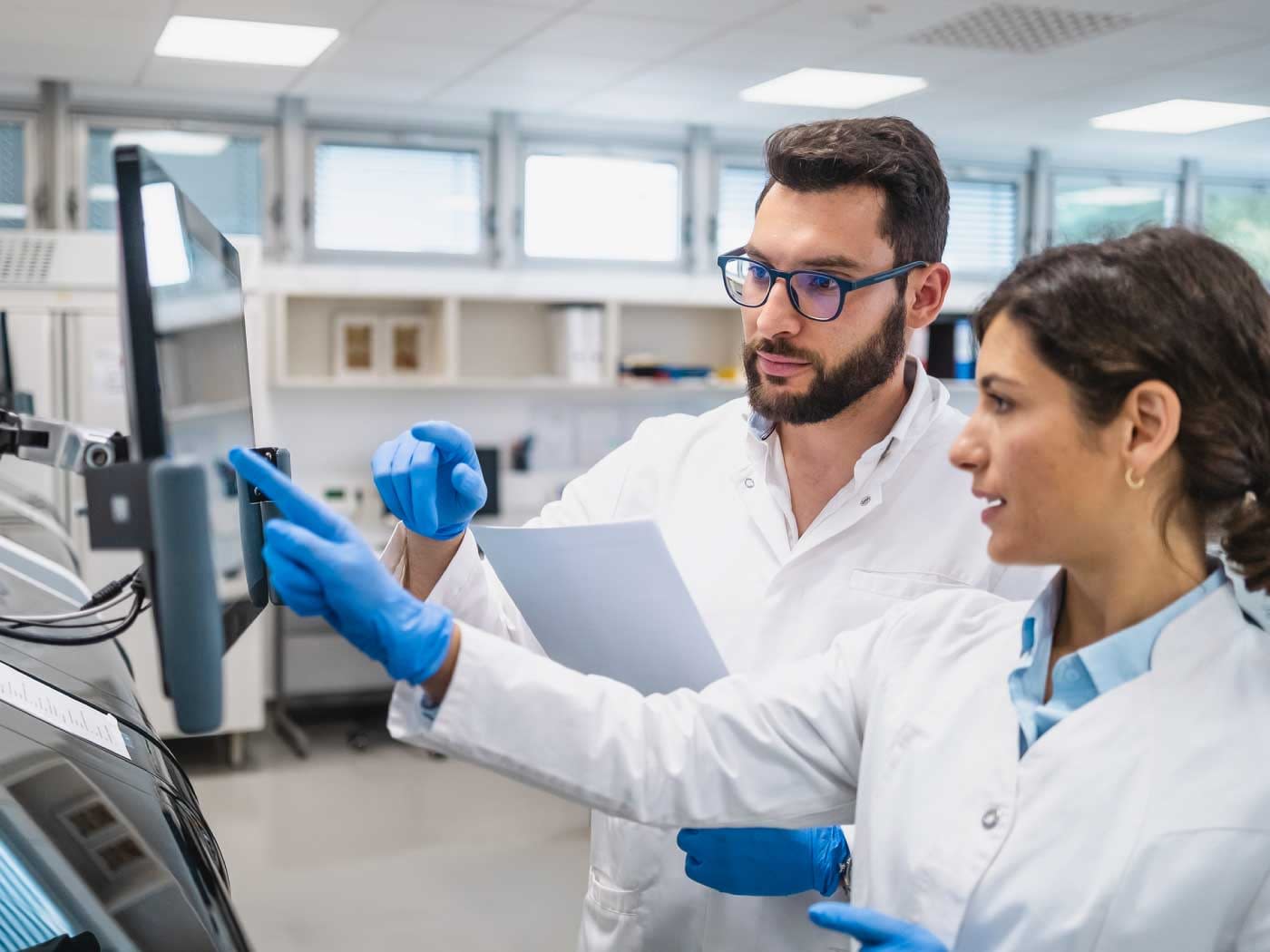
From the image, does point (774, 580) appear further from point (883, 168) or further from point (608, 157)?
point (608, 157)

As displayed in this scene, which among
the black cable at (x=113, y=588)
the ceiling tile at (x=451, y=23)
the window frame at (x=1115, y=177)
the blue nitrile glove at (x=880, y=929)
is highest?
the ceiling tile at (x=451, y=23)

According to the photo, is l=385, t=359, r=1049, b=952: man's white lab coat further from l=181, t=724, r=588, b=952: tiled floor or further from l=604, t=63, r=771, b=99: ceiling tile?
l=604, t=63, r=771, b=99: ceiling tile

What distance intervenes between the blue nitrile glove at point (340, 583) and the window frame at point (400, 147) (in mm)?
4186

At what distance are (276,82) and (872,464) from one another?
3.66m

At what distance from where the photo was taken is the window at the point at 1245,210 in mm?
6297

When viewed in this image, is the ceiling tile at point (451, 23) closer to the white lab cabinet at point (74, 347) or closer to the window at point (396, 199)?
the white lab cabinet at point (74, 347)

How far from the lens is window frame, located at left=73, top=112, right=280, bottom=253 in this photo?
14.9 feet

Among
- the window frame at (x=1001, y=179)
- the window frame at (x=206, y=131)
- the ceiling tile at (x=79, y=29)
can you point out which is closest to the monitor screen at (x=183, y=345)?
the ceiling tile at (x=79, y=29)

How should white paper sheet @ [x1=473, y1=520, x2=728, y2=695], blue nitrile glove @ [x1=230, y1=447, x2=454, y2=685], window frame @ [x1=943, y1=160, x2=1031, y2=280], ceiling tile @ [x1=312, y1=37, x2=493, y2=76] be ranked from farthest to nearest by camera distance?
window frame @ [x1=943, y1=160, x2=1031, y2=280] < ceiling tile @ [x1=312, y1=37, x2=493, y2=76] < white paper sheet @ [x1=473, y1=520, x2=728, y2=695] < blue nitrile glove @ [x1=230, y1=447, x2=454, y2=685]

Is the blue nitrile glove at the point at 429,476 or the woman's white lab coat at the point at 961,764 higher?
the blue nitrile glove at the point at 429,476

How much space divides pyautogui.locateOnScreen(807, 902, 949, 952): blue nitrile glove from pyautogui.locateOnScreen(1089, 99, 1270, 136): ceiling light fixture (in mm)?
4579

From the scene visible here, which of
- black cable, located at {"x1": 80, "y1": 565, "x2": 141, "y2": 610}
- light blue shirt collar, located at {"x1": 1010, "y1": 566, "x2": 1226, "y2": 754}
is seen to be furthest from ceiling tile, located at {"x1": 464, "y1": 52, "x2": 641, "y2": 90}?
light blue shirt collar, located at {"x1": 1010, "y1": 566, "x2": 1226, "y2": 754}

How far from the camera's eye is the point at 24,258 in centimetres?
388

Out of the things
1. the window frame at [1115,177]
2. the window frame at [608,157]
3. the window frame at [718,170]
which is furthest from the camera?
the window frame at [1115,177]
